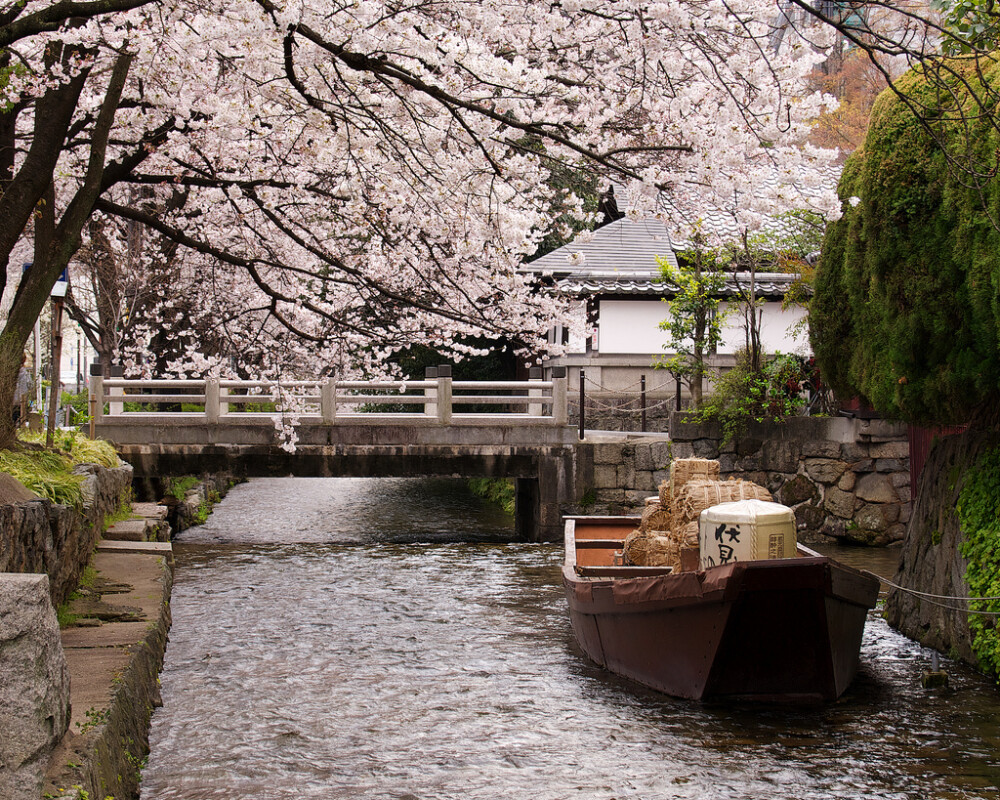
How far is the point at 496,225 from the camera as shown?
757 centimetres

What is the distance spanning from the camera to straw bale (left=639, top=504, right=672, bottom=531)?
937cm

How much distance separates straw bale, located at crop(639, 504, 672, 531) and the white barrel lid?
177 cm

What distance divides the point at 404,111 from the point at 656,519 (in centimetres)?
455

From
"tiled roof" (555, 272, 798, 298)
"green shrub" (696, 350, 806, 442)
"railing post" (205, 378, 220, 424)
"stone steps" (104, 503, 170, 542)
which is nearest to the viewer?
"stone steps" (104, 503, 170, 542)

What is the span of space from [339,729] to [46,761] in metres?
3.73

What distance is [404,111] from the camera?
25.7 feet

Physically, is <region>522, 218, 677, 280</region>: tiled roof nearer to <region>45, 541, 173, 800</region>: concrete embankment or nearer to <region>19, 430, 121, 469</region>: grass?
<region>19, 430, 121, 469</region>: grass

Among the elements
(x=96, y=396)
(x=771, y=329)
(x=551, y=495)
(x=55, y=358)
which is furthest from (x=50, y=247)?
(x=771, y=329)

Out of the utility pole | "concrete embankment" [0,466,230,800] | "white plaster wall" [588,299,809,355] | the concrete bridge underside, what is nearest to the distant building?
"white plaster wall" [588,299,809,355]

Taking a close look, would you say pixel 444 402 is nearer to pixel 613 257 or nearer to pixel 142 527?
pixel 142 527

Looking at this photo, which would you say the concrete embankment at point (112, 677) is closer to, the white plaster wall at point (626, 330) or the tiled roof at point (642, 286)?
Result: the tiled roof at point (642, 286)

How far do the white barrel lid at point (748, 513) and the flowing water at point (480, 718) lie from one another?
4.76ft

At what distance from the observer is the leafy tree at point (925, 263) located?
23.6ft

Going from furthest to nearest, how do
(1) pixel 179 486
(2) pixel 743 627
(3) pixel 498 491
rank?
(3) pixel 498 491, (1) pixel 179 486, (2) pixel 743 627
